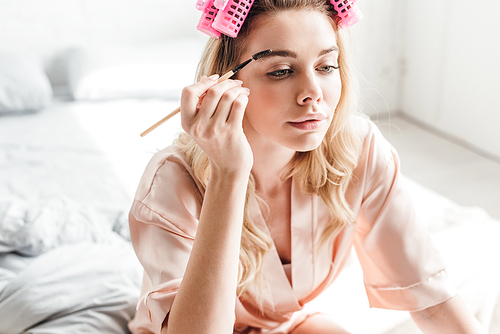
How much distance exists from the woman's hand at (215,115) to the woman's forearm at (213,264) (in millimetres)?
61

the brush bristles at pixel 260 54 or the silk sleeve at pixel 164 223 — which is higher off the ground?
the brush bristles at pixel 260 54

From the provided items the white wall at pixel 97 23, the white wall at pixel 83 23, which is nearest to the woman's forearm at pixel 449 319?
the white wall at pixel 97 23

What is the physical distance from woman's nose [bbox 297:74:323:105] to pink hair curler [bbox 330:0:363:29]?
16 centimetres

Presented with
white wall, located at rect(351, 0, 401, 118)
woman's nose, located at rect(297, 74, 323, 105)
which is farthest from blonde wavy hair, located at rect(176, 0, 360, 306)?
white wall, located at rect(351, 0, 401, 118)

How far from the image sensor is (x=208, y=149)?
2.62 feet

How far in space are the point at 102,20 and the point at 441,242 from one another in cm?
249

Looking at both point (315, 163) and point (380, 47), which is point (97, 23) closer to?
point (380, 47)

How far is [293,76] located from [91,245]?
0.85m

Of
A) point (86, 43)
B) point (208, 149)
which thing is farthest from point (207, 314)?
point (86, 43)

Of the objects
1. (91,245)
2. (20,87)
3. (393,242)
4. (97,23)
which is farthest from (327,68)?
(97,23)

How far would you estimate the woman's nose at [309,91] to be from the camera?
90cm

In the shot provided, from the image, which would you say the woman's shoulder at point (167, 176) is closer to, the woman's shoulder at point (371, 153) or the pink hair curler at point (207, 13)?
the pink hair curler at point (207, 13)

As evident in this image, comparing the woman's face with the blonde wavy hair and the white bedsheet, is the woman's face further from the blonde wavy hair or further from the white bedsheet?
the white bedsheet

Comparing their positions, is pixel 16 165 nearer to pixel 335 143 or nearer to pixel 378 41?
pixel 335 143
